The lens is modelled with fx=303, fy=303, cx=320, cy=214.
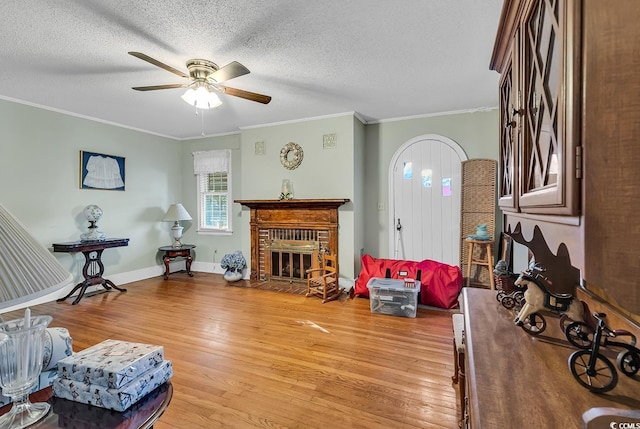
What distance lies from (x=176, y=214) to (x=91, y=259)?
4.79 feet

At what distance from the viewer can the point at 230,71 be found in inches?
94.0

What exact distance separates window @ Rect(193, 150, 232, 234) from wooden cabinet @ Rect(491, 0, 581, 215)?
4982 millimetres

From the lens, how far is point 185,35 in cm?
234

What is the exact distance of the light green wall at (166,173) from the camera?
398 centimetres

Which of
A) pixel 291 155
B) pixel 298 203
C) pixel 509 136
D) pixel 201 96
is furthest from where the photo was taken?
pixel 291 155

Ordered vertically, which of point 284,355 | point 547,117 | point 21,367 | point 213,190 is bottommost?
point 284,355

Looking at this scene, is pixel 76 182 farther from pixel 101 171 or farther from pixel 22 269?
Result: pixel 22 269

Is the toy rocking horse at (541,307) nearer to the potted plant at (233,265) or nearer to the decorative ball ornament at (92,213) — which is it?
the potted plant at (233,265)

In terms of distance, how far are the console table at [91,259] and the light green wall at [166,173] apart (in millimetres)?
206

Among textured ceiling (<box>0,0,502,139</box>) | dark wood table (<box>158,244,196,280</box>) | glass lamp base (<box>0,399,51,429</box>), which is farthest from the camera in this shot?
dark wood table (<box>158,244,196,280</box>)

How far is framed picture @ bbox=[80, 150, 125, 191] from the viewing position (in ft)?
14.8

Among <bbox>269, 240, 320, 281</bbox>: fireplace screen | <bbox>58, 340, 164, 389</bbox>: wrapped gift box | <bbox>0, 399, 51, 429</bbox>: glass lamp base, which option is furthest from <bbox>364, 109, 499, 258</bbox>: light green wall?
<bbox>0, 399, 51, 429</bbox>: glass lamp base

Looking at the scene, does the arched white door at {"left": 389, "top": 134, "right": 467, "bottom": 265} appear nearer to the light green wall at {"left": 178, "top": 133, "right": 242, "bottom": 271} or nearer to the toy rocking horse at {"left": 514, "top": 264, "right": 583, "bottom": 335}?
the light green wall at {"left": 178, "top": 133, "right": 242, "bottom": 271}

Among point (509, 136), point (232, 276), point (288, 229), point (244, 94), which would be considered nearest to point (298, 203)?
point (288, 229)
